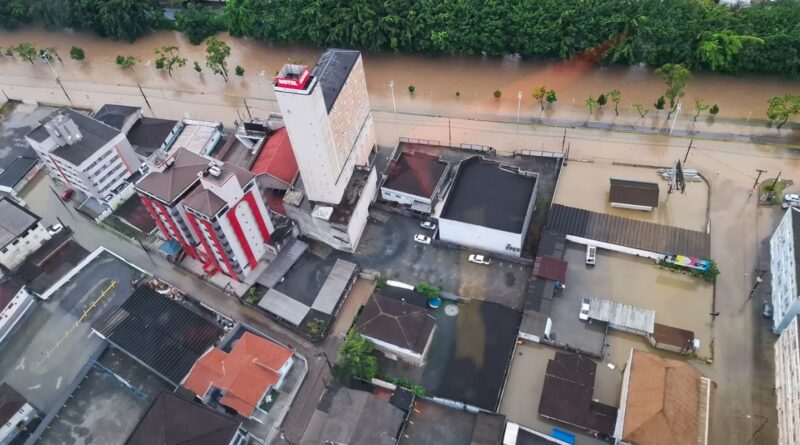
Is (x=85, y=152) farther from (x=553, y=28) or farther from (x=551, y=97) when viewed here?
(x=553, y=28)

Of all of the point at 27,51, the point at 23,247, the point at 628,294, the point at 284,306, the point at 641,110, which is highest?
the point at 641,110

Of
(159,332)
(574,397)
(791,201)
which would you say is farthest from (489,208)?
(159,332)

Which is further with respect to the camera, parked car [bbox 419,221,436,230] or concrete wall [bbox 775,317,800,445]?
parked car [bbox 419,221,436,230]

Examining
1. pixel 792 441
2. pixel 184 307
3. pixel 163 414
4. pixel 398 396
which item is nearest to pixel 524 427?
pixel 398 396

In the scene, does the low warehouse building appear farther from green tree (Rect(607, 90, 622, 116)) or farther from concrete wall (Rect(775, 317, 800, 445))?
concrete wall (Rect(775, 317, 800, 445))

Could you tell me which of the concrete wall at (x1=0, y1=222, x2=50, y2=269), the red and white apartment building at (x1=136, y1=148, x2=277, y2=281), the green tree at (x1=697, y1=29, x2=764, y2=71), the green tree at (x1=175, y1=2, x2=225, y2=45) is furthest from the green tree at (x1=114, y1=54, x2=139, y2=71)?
the green tree at (x1=697, y1=29, x2=764, y2=71)

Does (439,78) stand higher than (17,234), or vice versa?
(439,78)

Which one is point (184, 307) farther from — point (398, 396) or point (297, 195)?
point (398, 396)
